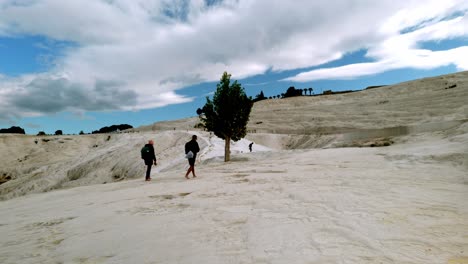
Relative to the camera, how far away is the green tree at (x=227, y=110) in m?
29.5

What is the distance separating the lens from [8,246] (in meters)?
6.11

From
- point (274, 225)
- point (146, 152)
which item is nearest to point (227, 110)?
point (146, 152)

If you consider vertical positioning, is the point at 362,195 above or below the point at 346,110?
below

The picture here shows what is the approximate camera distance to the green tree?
1163 inches

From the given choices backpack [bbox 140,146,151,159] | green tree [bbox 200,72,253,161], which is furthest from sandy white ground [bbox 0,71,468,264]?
green tree [bbox 200,72,253,161]

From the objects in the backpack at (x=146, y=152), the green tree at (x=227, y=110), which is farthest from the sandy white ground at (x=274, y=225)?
the green tree at (x=227, y=110)

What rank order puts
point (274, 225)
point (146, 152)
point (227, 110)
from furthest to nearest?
point (227, 110) < point (146, 152) < point (274, 225)

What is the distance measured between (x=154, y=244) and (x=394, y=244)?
147 inches

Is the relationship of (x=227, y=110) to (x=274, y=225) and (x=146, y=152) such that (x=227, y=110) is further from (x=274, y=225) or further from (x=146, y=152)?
(x=274, y=225)

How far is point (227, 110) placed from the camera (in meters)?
29.5

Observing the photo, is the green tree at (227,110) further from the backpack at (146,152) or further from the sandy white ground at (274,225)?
the sandy white ground at (274,225)

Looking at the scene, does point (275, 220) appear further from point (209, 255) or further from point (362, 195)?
point (362, 195)

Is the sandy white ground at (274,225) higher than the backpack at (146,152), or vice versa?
the backpack at (146,152)

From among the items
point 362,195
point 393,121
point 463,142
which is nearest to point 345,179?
point 362,195
